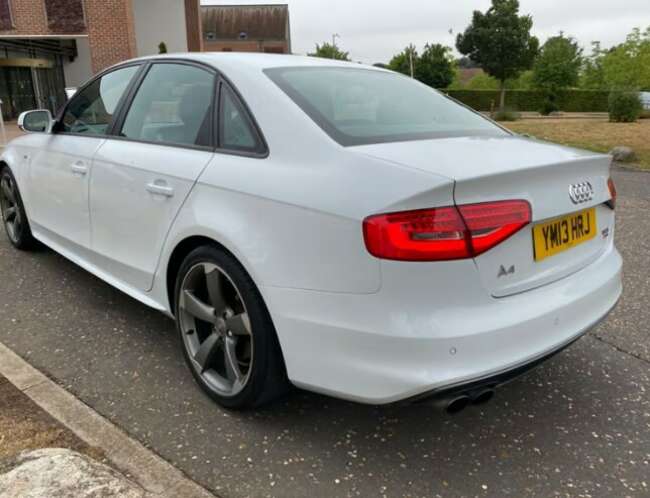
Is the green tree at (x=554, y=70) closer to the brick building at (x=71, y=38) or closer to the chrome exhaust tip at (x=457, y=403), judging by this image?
→ the brick building at (x=71, y=38)

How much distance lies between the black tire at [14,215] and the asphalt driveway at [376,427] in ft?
4.40

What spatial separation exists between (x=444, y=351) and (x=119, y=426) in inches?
59.1

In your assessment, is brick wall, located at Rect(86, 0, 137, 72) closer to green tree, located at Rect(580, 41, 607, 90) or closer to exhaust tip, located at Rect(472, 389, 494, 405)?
exhaust tip, located at Rect(472, 389, 494, 405)

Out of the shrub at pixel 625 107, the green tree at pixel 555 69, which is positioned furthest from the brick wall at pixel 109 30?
the green tree at pixel 555 69

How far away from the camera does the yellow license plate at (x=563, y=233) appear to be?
7.05 ft

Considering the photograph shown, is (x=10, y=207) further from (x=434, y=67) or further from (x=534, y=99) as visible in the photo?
(x=434, y=67)

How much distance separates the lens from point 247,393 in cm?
246

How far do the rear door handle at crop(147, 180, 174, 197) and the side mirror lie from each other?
69.2 inches

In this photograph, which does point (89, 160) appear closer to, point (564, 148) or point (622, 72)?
point (564, 148)

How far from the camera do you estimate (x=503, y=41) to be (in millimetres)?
43719

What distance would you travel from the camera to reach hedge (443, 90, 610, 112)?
138 ft

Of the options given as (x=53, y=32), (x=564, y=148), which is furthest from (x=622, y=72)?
(x=564, y=148)

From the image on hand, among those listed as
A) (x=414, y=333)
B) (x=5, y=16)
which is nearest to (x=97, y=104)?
(x=414, y=333)

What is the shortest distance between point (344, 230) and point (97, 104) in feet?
7.86
